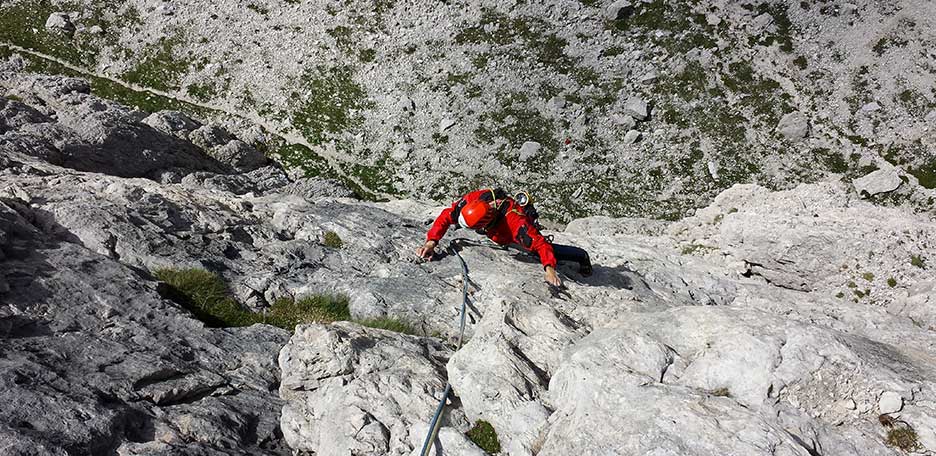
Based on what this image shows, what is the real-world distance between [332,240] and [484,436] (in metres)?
8.83

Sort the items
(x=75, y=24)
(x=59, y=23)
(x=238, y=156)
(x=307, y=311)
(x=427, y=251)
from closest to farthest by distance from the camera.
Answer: (x=307, y=311) → (x=427, y=251) → (x=238, y=156) → (x=59, y=23) → (x=75, y=24)

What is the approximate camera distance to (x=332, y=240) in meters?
15.0

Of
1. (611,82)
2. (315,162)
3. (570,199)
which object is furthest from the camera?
(611,82)

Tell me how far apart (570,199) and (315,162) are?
21.0 meters

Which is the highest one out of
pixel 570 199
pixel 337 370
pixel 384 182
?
pixel 337 370

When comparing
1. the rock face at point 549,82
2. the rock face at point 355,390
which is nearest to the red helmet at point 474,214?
the rock face at point 355,390

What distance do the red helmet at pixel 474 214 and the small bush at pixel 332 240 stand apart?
389cm

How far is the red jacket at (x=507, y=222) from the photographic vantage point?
13.8 metres

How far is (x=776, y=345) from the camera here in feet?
26.2

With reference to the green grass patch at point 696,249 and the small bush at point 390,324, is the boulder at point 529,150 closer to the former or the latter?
the green grass patch at point 696,249

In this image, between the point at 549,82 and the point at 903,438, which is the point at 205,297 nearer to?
the point at 903,438

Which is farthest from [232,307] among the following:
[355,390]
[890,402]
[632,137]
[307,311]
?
[632,137]

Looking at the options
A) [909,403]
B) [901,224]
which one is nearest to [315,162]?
[901,224]

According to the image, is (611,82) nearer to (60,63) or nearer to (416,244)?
(416,244)
